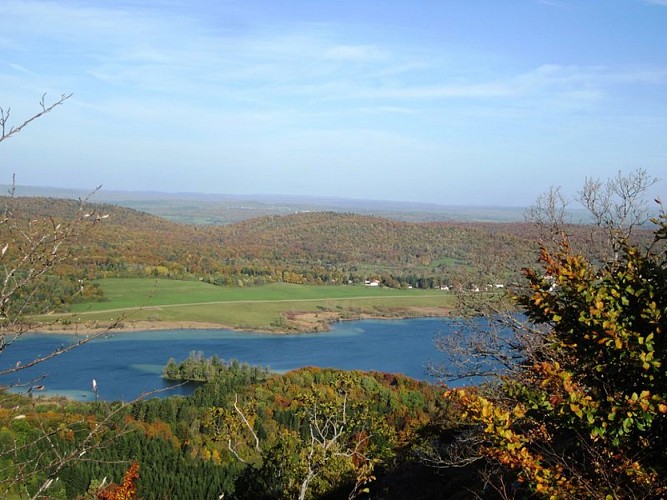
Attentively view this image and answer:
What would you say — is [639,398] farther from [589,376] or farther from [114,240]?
[114,240]

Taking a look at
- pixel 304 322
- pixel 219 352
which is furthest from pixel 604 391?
pixel 304 322

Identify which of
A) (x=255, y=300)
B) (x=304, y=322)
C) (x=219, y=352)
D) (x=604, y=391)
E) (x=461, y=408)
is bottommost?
(x=219, y=352)

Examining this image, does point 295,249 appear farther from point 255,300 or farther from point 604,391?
point 604,391

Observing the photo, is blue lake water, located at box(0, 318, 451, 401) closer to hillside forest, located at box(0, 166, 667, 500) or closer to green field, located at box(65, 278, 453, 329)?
green field, located at box(65, 278, 453, 329)

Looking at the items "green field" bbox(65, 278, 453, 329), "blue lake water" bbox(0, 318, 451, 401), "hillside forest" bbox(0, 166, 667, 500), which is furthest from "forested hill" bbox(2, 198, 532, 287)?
"hillside forest" bbox(0, 166, 667, 500)

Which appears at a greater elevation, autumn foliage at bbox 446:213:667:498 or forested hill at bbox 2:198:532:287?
autumn foliage at bbox 446:213:667:498

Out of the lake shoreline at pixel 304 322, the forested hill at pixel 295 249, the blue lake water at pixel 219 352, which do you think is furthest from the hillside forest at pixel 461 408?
the forested hill at pixel 295 249
